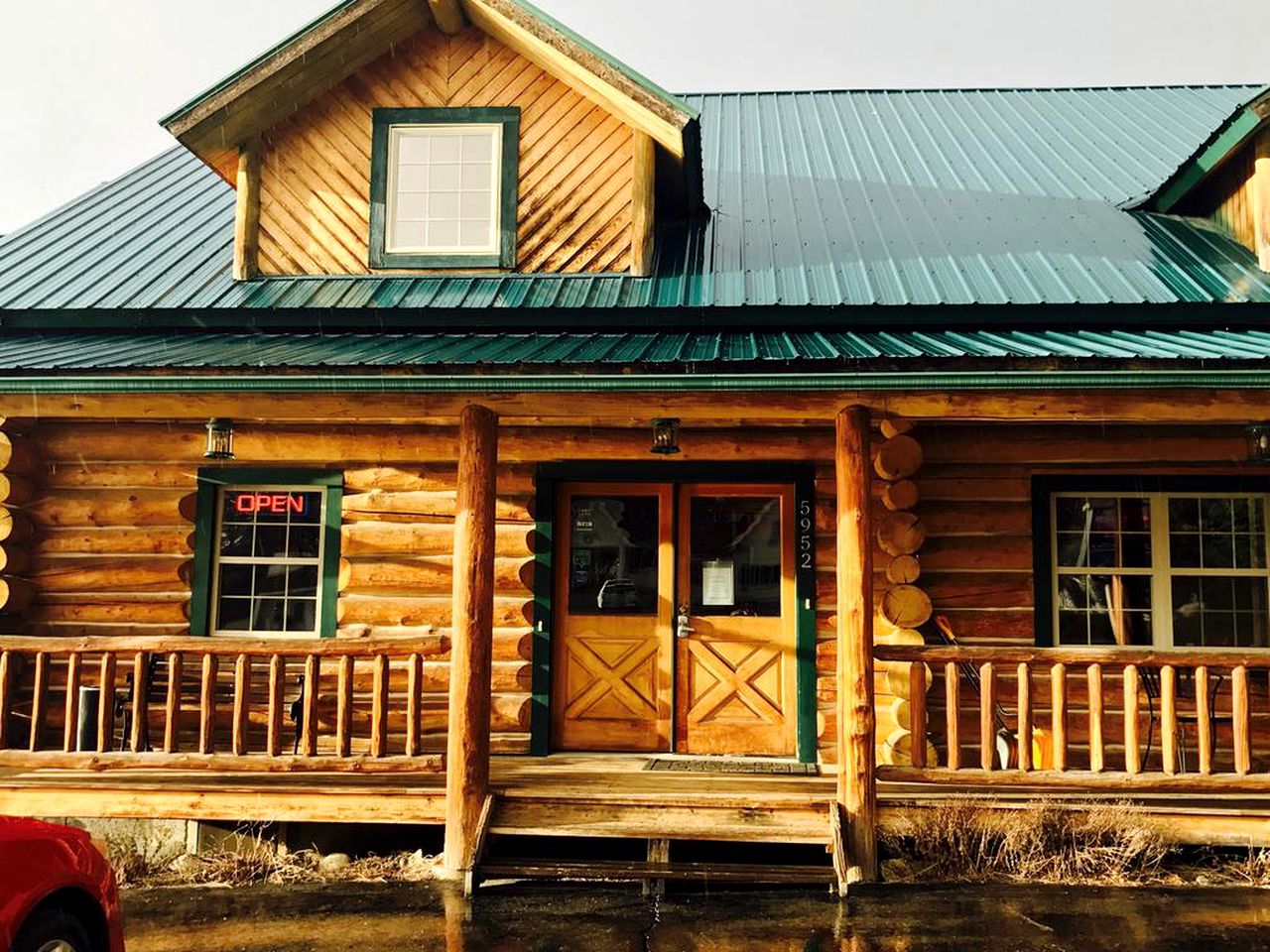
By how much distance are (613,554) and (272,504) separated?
10.2 ft

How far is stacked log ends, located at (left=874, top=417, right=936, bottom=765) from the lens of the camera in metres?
8.70

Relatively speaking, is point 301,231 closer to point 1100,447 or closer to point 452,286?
point 452,286

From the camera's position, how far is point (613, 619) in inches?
371

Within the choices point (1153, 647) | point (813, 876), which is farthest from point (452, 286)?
point (1153, 647)

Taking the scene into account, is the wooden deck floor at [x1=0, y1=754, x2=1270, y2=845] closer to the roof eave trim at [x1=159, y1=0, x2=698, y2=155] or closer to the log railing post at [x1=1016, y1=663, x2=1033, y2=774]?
the log railing post at [x1=1016, y1=663, x2=1033, y2=774]

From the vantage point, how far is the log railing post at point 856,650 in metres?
7.06

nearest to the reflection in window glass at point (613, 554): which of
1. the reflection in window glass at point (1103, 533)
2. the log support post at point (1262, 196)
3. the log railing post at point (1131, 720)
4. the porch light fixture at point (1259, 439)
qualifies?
the reflection in window glass at point (1103, 533)

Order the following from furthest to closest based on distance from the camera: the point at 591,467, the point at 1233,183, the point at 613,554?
the point at 1233,183 < the point at 613,554 < the point at 591,467

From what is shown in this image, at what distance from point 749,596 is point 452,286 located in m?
3.78

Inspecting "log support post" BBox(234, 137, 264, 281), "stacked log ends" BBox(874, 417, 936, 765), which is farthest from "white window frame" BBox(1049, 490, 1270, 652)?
"log support post" BBox(234, 137, 264, 281)

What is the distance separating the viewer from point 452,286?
30.6 ft

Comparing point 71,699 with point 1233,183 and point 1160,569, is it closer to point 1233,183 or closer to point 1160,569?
point 1160,569

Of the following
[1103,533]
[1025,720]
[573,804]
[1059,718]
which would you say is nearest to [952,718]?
[1025,720]

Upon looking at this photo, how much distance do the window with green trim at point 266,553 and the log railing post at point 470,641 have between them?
2.62 m
